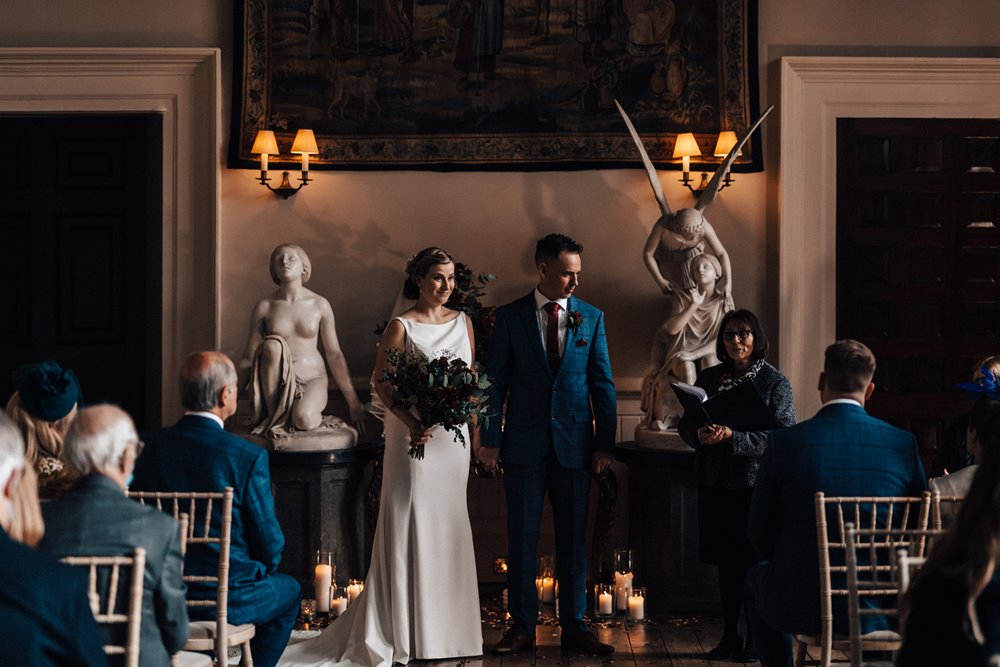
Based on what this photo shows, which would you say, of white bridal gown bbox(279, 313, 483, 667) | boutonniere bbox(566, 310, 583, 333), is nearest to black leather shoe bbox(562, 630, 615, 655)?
white bridal gown bbox(279, 313, 483, 667)

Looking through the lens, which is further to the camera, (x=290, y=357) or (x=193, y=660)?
(x=290, y=357)

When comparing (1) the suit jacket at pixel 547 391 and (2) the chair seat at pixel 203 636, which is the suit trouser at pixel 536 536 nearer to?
(1) the suit jacket at pixel 547 391

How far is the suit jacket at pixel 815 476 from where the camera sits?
154 inches

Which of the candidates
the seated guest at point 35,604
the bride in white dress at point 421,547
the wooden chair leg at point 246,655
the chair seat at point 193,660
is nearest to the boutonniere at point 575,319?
the bride in white dress at point 421,547

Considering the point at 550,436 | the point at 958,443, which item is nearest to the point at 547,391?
the point at 550,436

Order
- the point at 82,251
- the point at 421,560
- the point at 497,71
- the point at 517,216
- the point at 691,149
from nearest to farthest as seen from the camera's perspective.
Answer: the point at 421,560 < the point at 691,149 < the point at 497,71 < the point at 517,216 < the point at 82,251

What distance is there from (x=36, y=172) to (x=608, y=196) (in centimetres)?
379

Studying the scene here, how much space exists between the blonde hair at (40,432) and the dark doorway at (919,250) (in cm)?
478

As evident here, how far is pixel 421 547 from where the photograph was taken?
5398mm

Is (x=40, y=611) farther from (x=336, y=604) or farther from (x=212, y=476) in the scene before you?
(x=336, y=604)

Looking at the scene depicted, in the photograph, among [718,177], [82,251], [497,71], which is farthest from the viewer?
[82,251]

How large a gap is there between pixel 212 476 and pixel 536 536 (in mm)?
2084

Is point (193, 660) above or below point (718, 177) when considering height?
below

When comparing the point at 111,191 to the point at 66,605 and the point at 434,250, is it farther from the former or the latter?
the point at 66,605
